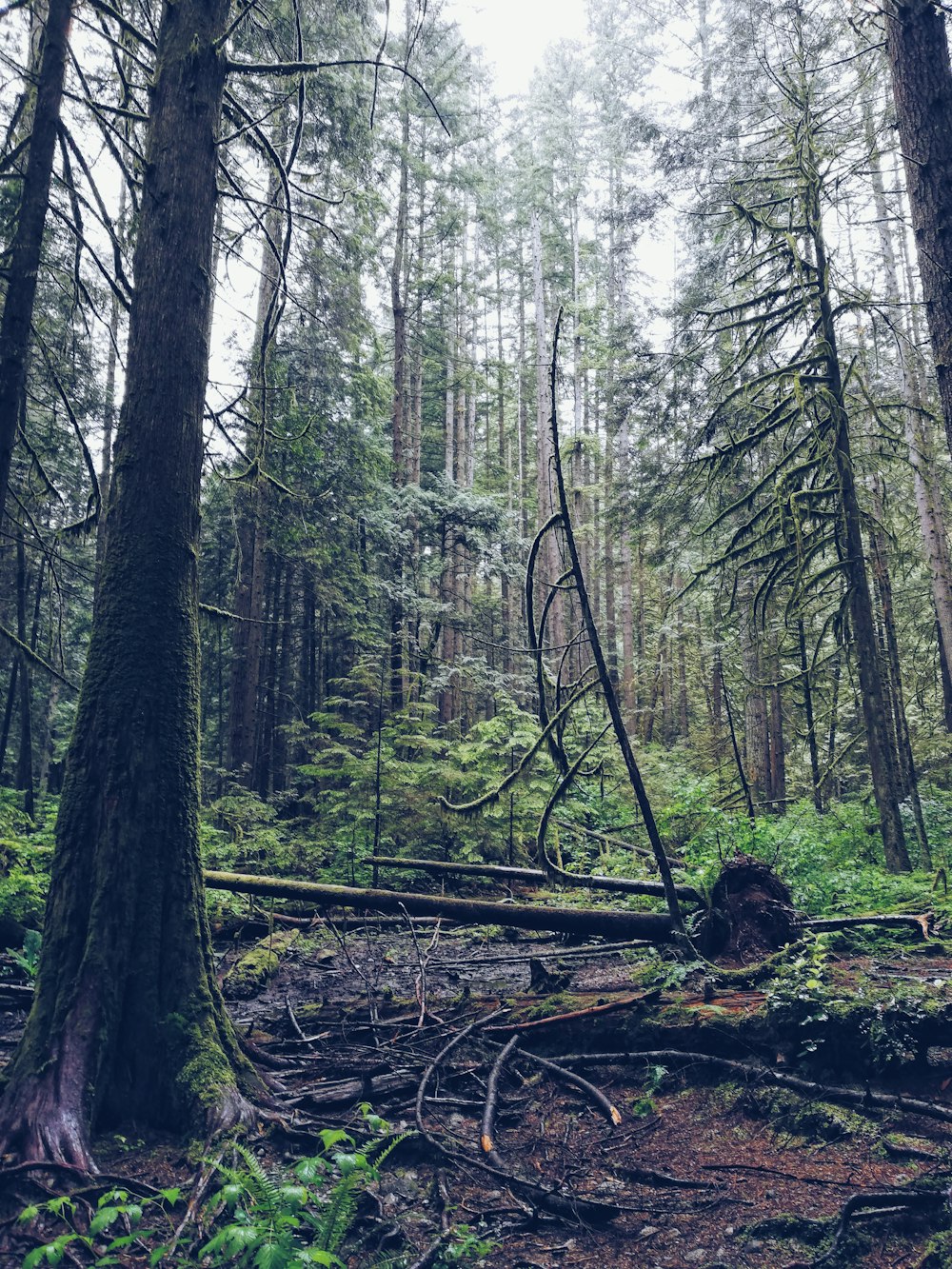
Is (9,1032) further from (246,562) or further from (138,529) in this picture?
(246,562)

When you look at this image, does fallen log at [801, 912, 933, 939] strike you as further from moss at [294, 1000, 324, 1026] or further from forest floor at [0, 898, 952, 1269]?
moss at [294, 1000, 324, 1026]

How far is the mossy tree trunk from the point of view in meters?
3.43

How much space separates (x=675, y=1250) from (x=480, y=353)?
35.3 m

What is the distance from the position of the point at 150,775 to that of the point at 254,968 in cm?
351

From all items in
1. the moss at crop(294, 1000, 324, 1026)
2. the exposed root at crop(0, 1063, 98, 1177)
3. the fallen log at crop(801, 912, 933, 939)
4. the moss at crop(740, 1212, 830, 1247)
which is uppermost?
the fallen log at crop(801, 912, 933, 939)

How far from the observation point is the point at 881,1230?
2.74 m

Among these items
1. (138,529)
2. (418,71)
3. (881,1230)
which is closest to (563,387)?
(418,71)

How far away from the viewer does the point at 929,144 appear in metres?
5.17

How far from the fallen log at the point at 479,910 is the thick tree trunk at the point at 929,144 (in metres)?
4.01

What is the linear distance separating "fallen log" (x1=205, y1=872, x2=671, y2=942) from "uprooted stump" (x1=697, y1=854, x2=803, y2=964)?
36 cm

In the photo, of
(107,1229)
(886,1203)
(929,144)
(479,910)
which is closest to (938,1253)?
(886,1203)

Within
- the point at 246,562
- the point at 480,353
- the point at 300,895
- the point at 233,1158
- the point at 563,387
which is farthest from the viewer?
the point at 480,353

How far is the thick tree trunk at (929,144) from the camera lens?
503 cm

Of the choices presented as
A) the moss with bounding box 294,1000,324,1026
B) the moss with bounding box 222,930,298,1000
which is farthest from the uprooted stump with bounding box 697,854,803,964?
the moss with bounding box 222,930,298,1000
